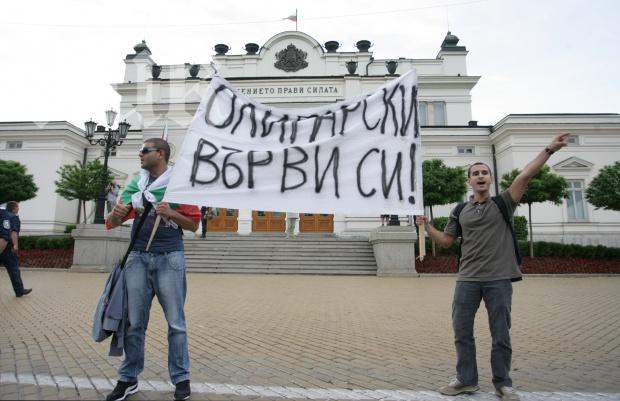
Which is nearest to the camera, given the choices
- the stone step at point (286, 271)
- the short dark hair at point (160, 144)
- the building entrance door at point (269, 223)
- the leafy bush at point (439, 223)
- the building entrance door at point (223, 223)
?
the short dark hair at point (160, 144)

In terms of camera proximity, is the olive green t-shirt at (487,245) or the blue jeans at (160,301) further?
the olive green t-shirt at (487,245)

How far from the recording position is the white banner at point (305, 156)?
13.0 ft

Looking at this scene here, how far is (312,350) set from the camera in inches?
198

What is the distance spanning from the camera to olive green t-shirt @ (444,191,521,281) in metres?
3.59

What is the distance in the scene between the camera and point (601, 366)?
14.7ft

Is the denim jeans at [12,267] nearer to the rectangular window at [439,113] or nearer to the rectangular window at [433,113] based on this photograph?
the rectangular window at [433,113]

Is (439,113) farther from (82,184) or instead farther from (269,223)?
(82,184)

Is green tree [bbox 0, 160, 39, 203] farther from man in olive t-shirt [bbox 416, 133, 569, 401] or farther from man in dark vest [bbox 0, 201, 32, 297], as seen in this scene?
man in olive t-shirt [bbox 416, 133, 569, 401]

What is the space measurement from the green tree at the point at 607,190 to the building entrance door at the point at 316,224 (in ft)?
53.3

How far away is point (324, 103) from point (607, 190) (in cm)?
1941

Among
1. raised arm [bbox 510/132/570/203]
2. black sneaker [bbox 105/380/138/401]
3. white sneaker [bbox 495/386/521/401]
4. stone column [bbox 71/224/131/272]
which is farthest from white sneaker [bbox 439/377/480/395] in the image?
stone column [bbox 71/224/131/272]

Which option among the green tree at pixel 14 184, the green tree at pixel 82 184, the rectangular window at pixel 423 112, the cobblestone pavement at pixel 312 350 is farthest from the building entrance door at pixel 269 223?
the cobblestone pavement at pixel 312 350

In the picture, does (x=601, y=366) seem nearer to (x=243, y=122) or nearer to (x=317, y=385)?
(x=317, y=385)

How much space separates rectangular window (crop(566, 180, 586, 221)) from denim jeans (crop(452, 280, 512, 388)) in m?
29.3
